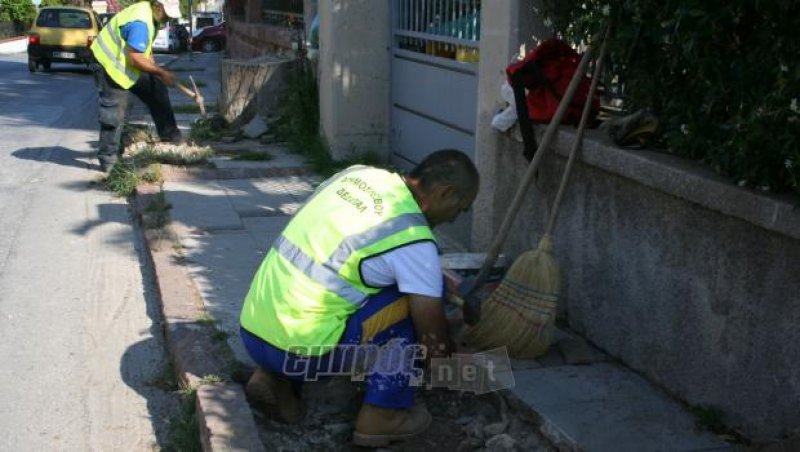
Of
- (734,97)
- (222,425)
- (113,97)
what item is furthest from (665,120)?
(113,97)

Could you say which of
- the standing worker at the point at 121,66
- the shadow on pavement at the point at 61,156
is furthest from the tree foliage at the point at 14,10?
the standing worker at the point at 121,66

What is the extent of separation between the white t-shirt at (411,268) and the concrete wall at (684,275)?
3.29ft

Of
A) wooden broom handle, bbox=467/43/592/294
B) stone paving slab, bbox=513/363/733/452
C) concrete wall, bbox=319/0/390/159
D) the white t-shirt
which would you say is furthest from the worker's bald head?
concrete wall, bbox=319/0/390/159

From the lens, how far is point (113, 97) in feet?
28.7

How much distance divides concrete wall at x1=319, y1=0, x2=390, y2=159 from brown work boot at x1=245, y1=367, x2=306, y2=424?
513cm

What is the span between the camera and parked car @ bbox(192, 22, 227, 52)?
38.9m

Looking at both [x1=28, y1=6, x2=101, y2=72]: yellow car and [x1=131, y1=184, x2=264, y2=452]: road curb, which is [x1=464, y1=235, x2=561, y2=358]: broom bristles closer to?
[x1=131, y1=184, x2=264, y2=452]: road curb

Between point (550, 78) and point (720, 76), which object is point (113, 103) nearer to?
point (550, 78)

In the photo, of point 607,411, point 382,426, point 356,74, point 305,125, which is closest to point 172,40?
point 305,125

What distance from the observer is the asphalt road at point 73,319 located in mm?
4004

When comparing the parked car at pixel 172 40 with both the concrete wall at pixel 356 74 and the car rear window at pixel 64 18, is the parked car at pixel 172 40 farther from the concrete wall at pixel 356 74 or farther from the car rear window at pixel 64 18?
the concrete wall at pixel 356 74

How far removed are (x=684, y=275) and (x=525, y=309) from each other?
699 mm

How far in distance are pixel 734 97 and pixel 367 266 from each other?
142 centimetres

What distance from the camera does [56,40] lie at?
23.2 meters
